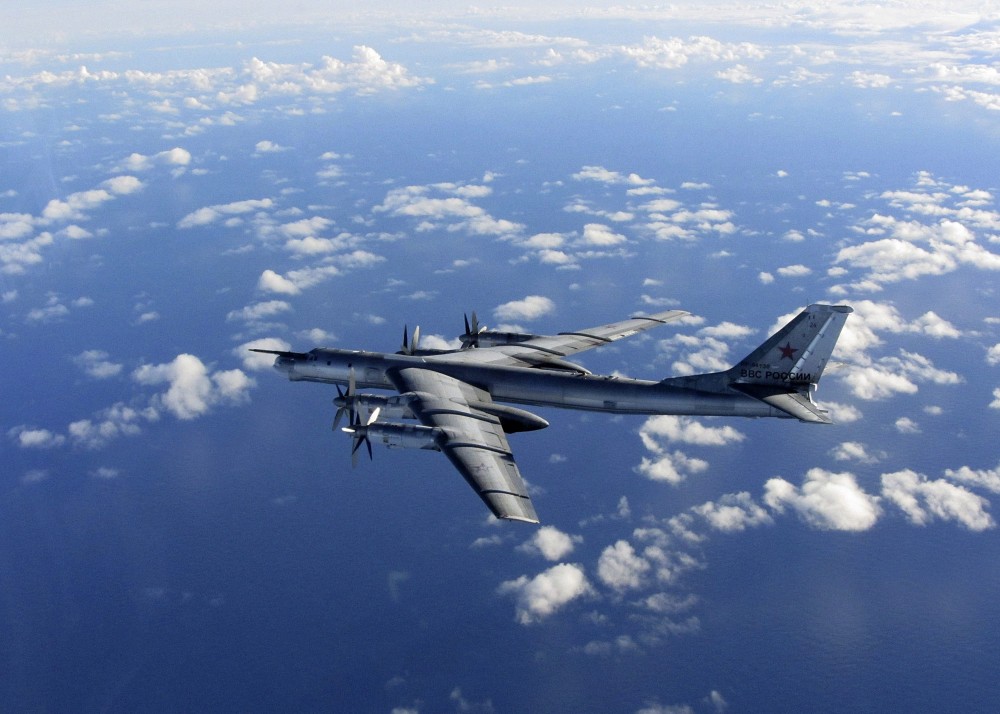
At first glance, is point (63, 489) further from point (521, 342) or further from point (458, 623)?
point (521, 342)

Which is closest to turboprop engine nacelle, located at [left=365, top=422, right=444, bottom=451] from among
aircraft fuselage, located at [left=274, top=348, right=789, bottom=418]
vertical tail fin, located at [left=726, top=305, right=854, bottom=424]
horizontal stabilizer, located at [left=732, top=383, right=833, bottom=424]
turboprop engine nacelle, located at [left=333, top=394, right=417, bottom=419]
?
turboprop engine nacelle, located at [left=333, top=394, right=417, bottom=419]

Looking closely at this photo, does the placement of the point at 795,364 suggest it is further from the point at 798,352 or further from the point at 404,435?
the point at 404,435

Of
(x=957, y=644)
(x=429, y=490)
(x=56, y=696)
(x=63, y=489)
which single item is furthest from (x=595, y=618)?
(x=63, y=489)

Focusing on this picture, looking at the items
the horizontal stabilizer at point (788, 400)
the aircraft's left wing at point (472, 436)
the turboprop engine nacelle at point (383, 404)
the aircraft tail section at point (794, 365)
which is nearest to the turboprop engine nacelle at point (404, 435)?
the aircraft's left wing at point (472, 436)

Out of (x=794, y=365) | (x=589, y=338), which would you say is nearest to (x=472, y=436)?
(x=589, y=338)

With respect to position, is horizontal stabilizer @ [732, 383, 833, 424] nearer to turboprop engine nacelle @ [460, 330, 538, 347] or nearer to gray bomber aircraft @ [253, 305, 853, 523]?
gray bomber aircraft @ [253, 305, 853, 523]

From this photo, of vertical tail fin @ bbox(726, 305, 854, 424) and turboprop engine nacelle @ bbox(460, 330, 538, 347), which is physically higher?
vertical tail fin @ bbox(726, 305, 854, 424)

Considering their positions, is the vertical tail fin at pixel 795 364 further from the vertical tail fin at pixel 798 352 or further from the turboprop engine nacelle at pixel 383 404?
the turboprop engine nacelle at pixel 383 404
